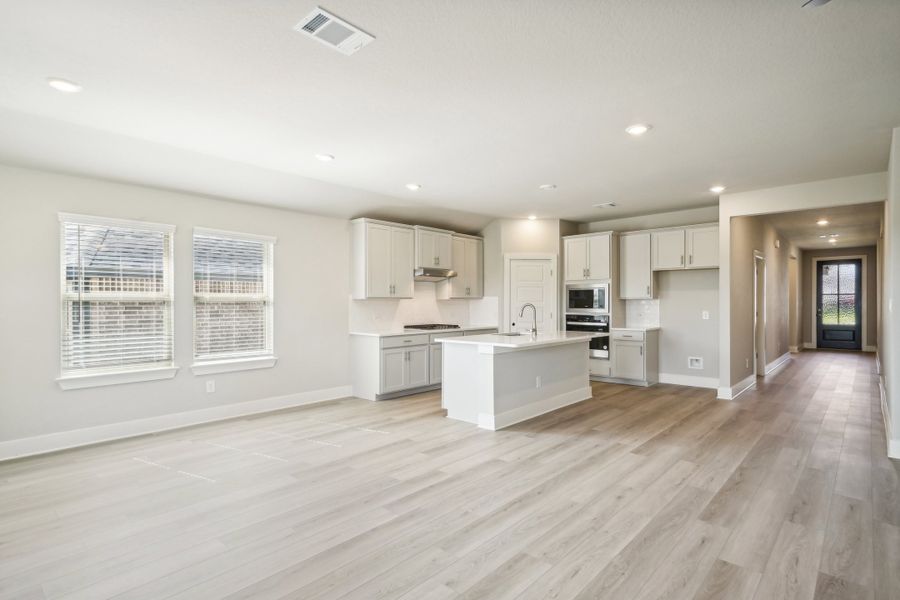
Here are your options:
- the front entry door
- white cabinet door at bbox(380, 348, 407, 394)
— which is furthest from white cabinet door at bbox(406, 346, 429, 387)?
the front entry door

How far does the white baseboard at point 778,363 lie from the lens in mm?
8328

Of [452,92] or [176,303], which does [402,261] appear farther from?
[452,92]

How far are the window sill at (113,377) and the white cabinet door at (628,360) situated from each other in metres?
5.75

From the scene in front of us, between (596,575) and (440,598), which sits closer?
(440,598)

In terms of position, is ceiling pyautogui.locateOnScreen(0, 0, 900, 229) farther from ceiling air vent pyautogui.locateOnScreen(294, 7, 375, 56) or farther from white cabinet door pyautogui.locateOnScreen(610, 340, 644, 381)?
white cabinet door pyautogui.locateOnScreen(610, 340, 644, 381)

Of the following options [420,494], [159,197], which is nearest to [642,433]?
[420,494]

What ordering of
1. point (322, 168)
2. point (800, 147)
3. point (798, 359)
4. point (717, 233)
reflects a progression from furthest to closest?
1. point (798, 359)
2. point (717, 233)
3. point (322, 168)
4. point (800, 147)

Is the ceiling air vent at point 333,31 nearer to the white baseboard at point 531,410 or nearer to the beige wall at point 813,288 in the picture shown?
the white baseboard at point 531,410

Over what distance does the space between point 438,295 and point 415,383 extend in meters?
1.67

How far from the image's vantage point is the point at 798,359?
10.1m

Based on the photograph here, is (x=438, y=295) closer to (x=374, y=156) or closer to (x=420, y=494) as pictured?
(x=374, y=156)

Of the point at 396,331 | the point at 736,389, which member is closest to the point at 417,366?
the point at 396,331

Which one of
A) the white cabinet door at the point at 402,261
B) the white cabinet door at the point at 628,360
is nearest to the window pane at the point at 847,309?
the white cabinet door at the point at 628,360

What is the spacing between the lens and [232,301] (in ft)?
17.6
